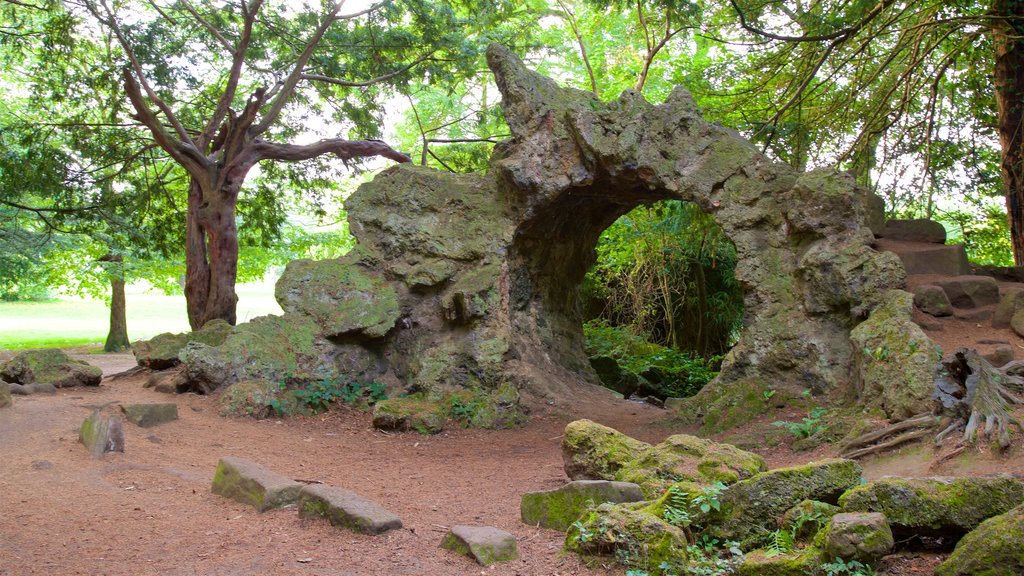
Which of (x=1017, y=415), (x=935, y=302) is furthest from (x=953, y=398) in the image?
(x=935, y=302)

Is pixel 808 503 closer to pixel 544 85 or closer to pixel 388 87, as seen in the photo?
pixel 544 85

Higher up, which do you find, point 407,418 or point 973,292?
point 973,292

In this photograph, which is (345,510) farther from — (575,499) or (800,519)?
(800,519)

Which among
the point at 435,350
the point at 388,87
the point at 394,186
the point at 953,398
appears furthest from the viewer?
the point at 388,87

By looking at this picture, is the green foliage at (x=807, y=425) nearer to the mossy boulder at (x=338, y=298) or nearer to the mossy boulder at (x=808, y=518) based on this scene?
the mossy boulder at (x=808, y=518)

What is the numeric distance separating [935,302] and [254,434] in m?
6.85

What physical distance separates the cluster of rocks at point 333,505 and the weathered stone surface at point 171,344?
501 cm

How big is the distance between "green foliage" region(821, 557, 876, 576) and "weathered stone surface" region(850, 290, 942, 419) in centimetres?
311

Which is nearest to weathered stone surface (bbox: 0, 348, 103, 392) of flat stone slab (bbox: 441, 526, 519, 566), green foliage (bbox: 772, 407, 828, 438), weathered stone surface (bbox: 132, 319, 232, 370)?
weathered stone surface (bbox: 132, 319, 232, 370)

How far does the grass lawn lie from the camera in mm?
24047

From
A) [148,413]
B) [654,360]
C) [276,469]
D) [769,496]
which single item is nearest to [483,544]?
[769,496]

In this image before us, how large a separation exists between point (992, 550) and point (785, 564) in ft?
2.53

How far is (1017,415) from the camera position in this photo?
198 inches

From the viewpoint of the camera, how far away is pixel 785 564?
10.7ft
